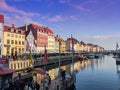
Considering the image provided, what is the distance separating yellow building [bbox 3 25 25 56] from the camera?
98.5m

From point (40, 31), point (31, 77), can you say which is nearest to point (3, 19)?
point (31, 77)

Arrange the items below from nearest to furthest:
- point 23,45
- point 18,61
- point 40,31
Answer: point 18,61 → point 23,45 → point 40,31

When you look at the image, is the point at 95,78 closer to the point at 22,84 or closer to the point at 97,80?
the point at 97,80

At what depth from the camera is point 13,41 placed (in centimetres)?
10525

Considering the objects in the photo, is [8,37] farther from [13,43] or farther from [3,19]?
[3,19]

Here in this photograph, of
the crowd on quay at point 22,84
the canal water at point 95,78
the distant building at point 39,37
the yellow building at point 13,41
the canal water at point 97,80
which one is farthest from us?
the distant building at point 39,37

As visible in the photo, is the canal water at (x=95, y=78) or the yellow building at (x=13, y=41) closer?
the canal water at (x=95, y=78)

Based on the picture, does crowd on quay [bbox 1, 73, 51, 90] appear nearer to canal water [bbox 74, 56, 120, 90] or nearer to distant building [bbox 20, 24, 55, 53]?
canal water [bbox 74, 56, 120, 90]

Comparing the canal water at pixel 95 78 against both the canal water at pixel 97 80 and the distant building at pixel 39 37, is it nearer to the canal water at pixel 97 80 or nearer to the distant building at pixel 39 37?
the canal water at pixel 97 80

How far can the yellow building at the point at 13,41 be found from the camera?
323ft

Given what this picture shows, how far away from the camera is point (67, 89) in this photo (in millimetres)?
43031

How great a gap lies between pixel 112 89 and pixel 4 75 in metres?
23.6

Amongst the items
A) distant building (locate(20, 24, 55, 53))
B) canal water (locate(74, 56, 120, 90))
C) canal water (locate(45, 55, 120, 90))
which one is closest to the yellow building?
distant building (locate(20, 24, 55, 53))

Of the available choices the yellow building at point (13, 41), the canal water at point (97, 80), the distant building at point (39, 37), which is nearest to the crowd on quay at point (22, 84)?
the canal water at point (97, 80)
